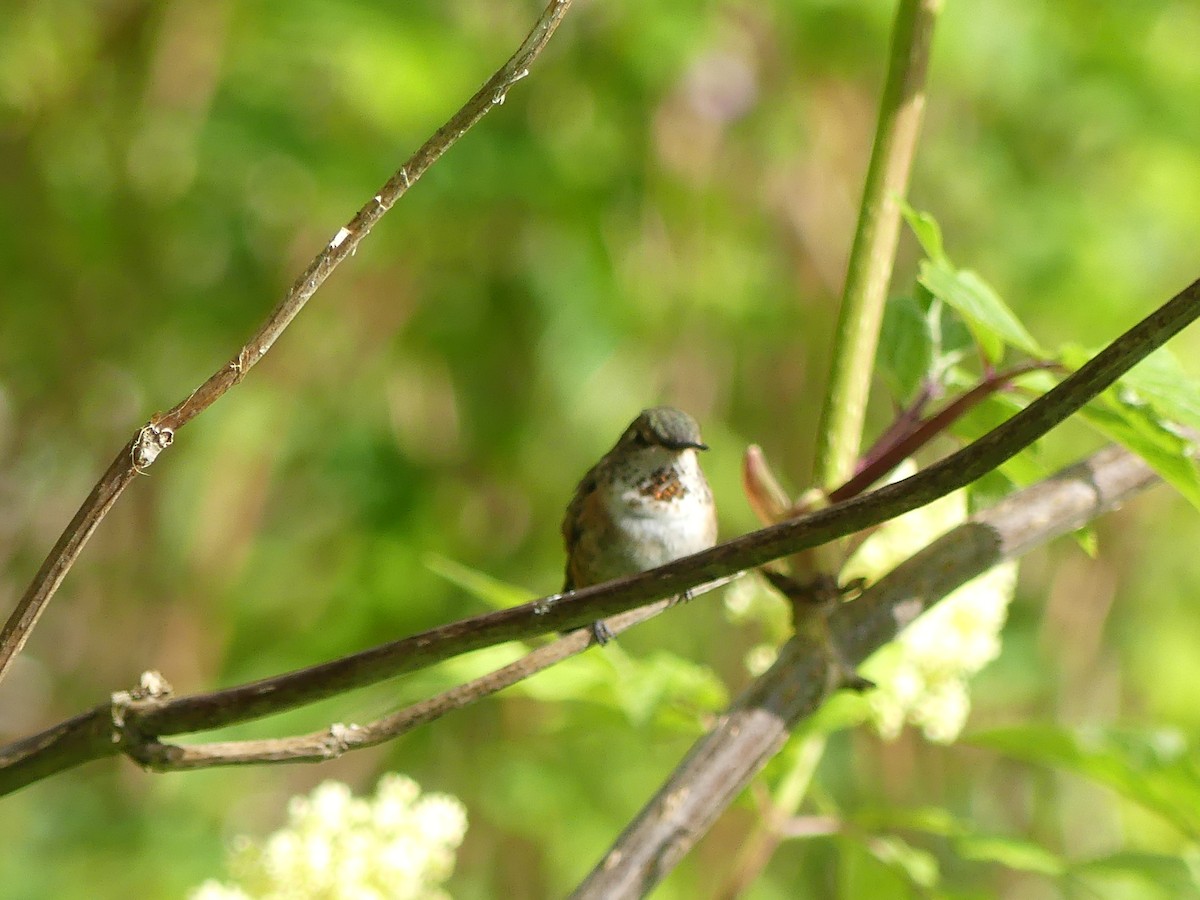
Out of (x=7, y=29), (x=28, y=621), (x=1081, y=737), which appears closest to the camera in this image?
(x=28, y=621)

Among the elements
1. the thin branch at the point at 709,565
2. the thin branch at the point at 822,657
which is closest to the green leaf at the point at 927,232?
the thin branch at the point at 822,657

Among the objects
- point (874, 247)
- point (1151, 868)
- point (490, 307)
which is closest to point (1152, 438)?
point (874, 247)

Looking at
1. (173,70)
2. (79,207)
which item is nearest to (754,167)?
(173,70)

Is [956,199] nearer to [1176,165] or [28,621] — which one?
[1176,165]

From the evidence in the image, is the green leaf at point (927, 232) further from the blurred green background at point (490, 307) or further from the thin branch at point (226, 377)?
the blurred green background at point (490, 307)

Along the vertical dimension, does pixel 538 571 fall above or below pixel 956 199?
below

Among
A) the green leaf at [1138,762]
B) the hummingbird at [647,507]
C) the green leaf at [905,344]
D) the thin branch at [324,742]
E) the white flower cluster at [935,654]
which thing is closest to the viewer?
the thin branch at [324,742]
